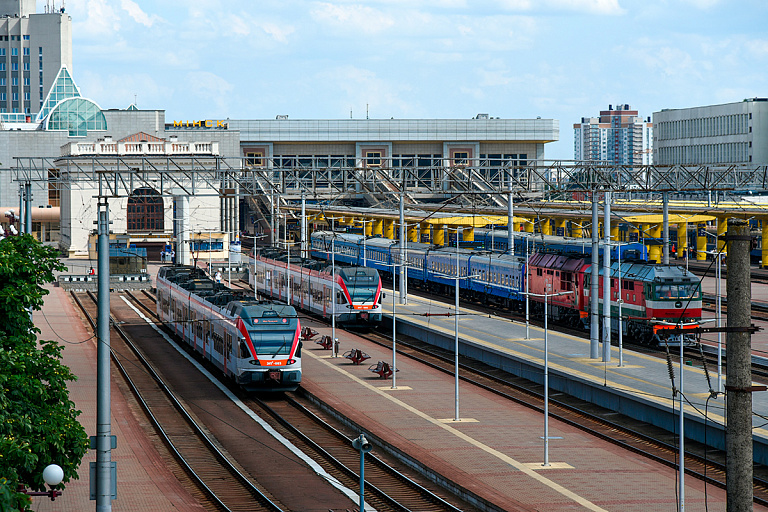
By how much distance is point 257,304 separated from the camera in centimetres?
3775

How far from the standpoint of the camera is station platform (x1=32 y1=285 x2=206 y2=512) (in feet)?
78.8

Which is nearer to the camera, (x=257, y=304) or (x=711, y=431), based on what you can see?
(x=711, y=431)

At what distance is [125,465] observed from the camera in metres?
27.9

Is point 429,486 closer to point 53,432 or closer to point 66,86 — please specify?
point 53,432

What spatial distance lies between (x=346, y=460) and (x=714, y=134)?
13360cm

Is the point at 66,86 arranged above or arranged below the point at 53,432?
above

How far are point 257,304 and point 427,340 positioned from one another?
1764cm

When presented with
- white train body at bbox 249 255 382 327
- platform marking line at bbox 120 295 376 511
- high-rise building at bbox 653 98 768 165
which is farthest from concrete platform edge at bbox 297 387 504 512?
high-rise building at bbox 653 98 768 165

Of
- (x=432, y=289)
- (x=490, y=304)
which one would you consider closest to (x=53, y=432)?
(x=490, y=304)

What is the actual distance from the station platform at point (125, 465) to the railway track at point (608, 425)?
12.8 metres

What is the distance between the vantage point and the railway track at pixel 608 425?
28047 mm

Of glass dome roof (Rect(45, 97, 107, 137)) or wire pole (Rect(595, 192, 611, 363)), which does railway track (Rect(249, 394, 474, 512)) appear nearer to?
wire pole (Rect(595, 192, 611, 363))

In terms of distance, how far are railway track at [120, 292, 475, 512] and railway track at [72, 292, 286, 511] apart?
101 inches

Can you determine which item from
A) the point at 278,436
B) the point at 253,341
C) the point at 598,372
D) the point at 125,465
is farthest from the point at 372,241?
the point at 125,465
